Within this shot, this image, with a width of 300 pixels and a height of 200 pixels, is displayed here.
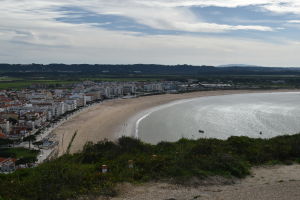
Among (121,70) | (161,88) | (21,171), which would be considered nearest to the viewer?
(21,171)

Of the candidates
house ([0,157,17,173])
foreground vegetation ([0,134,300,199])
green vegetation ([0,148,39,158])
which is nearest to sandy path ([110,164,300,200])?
foreground vegetation ([0,134,300,199])

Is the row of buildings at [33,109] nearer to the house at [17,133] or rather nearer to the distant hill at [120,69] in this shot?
the house at [17,133]

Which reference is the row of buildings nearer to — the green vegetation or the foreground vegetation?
the green vegetation

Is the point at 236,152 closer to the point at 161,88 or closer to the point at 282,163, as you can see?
the point at 282,163

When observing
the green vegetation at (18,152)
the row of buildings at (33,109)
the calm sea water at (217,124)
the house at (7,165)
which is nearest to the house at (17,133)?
the row of buildings at (33,109)

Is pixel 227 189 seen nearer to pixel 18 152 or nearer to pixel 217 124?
pixel 18 152

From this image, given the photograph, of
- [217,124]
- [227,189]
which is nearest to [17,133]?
[217,124]

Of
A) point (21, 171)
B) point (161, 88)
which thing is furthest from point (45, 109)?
point (161, 88)

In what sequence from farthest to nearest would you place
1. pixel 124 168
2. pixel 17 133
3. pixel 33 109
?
1. pixel 33 109
2. pixel 17 133
3. pixel 124 168
